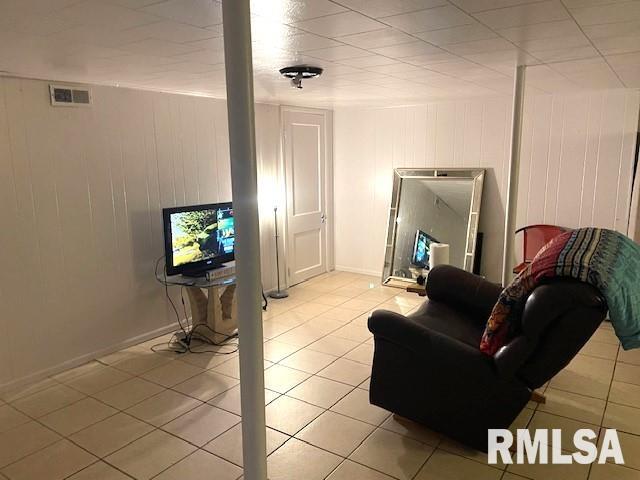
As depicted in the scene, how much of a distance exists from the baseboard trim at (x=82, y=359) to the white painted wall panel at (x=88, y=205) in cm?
3

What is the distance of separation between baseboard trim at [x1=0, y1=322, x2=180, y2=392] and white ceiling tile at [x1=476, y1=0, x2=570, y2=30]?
353 centimetres

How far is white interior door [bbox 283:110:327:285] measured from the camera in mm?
5609

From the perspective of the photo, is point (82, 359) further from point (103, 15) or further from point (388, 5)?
point (388, 5)

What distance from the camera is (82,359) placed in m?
3.68

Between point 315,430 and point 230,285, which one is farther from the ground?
point 230,285

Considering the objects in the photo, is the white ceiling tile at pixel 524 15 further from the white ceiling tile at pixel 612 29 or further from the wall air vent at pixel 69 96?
the wall air vent at pixel 69 96

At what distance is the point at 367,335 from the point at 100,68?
2911mm

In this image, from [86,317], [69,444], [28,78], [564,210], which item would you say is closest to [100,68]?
[28,78]

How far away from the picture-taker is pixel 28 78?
3205 mm

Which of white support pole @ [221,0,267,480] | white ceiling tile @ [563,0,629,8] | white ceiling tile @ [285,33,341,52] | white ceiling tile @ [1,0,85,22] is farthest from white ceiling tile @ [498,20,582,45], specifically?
white ceiling tile @ [1,0,85,22]

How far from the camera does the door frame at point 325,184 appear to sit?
545 cm

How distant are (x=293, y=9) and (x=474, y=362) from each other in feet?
6.07

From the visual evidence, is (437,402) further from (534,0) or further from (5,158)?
(5,158)

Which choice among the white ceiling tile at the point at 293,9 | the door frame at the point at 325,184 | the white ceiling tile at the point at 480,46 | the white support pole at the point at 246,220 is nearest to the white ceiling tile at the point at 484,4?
the white ceiling tile at the point at 293,9
